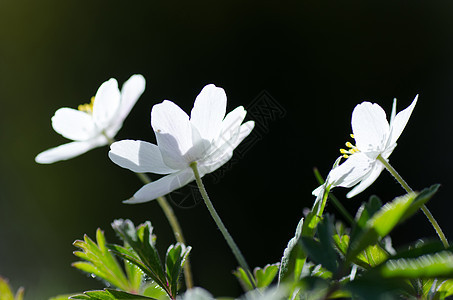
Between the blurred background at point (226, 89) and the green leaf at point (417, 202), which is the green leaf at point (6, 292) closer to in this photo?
the green leaf at point (417, 202)

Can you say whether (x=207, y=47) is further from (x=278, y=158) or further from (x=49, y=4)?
(x=49, y=4)

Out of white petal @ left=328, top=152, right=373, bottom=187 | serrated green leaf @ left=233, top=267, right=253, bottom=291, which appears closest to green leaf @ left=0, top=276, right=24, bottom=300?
serrated green leaf @ left=233, top=267, right=253, bottom=291

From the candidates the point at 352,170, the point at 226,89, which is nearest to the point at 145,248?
the point at 352,170

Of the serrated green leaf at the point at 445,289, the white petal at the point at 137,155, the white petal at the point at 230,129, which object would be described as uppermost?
the white petal at the point at 137,155

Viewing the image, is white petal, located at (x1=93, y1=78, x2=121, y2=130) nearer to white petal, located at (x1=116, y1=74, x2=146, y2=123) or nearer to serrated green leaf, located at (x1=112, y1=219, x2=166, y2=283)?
white petal, located at (x1=116, y1=74, x2=146, y2=123)

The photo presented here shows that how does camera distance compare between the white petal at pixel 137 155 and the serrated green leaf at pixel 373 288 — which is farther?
the white petal at pixel 137 155

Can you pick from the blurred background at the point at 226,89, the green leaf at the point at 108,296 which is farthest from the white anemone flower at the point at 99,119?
the blurred background at the point at 226,89
